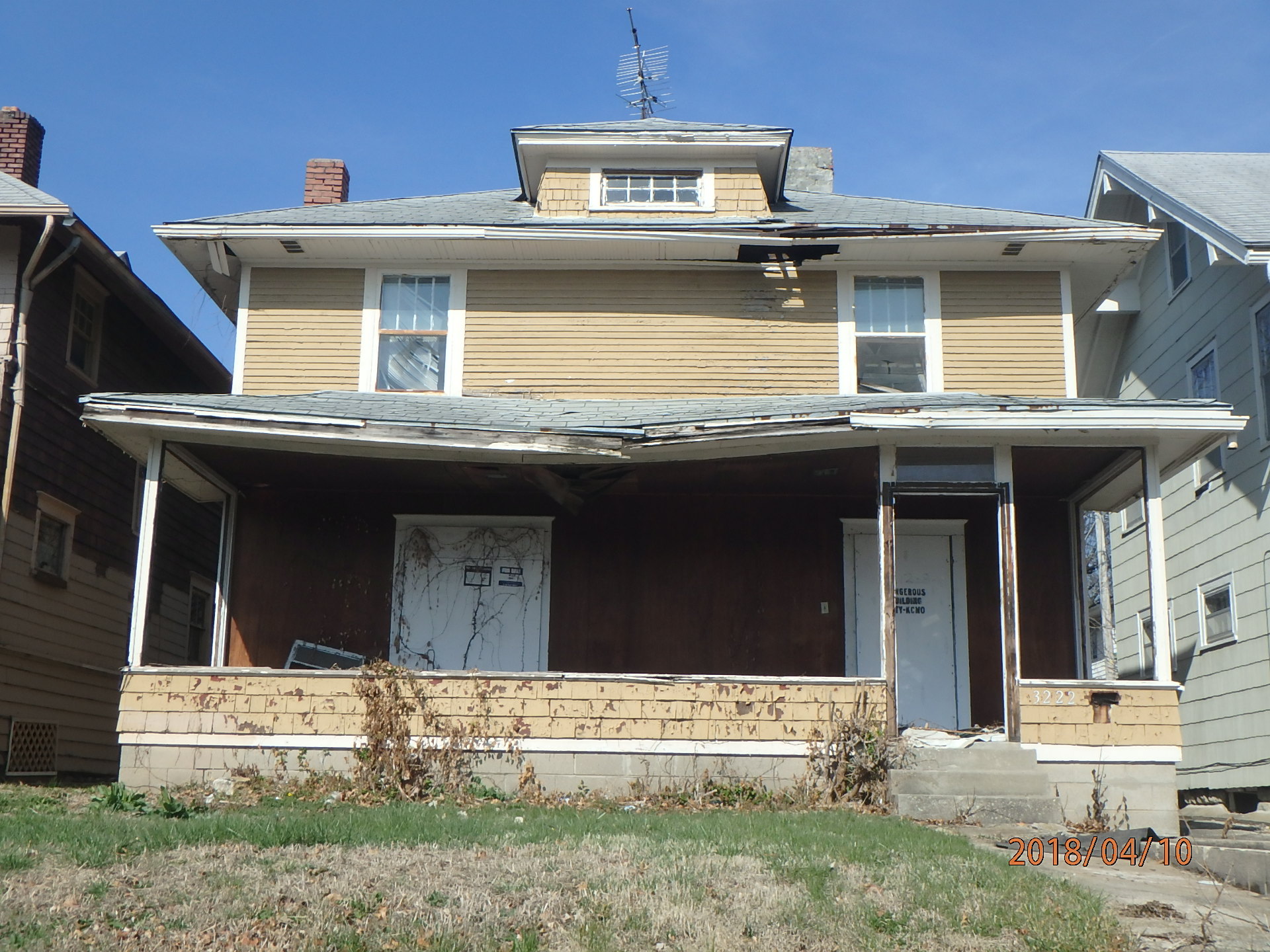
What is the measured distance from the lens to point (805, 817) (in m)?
9.00

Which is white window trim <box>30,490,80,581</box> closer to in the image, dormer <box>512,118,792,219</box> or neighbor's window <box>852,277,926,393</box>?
dormer <box>512,118,792,219</box>

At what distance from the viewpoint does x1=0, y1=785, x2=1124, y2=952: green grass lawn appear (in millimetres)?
5516

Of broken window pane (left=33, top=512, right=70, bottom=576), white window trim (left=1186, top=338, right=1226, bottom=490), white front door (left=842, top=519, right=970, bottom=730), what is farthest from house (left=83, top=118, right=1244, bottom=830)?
broken window pane (left=33, top=512, right=70, bottom=576)

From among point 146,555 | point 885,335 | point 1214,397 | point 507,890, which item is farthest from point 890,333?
point 507,890

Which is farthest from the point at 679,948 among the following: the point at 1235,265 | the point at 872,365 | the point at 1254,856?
the point at 1235,265

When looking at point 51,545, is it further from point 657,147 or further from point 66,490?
point 657,147

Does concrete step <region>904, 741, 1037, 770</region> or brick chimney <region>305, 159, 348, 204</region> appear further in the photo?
brick chimney <region>305, 159, 348, 204</region>

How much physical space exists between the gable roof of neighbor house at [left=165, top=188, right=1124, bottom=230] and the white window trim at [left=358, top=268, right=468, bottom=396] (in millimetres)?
603

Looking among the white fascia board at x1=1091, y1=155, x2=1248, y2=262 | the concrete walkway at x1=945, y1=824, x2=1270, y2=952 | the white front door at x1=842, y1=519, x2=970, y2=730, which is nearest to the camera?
the concrete walkway at x1=945, y1=824, x2=1270, y2=952

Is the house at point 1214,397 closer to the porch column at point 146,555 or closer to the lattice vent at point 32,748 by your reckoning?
the porch column at point 146,555

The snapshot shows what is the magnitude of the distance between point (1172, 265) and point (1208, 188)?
131 centimetres

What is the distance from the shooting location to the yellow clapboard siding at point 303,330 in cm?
1404

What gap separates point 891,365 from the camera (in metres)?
14.1

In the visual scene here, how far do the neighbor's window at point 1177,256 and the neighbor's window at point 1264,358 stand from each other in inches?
92.4
